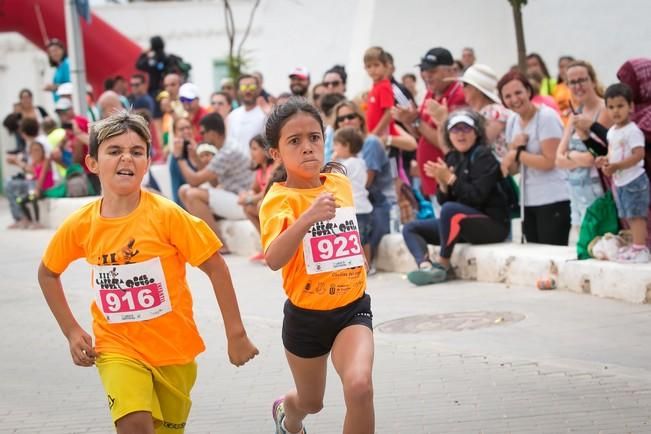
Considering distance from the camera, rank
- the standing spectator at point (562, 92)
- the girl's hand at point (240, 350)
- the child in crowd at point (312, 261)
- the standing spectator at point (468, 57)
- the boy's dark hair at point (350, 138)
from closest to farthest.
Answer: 1. the girl's hand at point (240, 350)
2. the child in crowd at point (312, 261)
3. the boy's dark hair at point (350, 138)
4. the standing spectator at point (562, 92)
5. the standing spectator at point (468, 57)

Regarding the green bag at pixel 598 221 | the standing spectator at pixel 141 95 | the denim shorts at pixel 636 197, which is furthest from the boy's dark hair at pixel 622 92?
the standing spectator at pixel 141 95

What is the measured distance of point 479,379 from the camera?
6.42m

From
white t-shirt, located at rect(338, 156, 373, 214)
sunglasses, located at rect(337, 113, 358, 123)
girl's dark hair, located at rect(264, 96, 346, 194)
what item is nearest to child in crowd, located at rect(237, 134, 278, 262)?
sunglasses, located at rect(337, 113, 358, 123)

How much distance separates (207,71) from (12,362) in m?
26.1

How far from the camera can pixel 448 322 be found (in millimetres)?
8133

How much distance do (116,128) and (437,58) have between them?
6.57 meters

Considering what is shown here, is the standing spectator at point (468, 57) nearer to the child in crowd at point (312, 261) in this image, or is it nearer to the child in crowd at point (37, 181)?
the child in crowd at point (37, 181)

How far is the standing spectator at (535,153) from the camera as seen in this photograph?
9680mm

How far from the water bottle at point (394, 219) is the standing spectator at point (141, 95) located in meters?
8.07

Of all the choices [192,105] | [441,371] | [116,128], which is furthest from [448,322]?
[192,105]

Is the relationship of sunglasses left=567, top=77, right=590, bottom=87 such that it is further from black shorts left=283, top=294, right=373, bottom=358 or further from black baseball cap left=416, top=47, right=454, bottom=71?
black shorts left=283, top=294, right=373, bottom=358

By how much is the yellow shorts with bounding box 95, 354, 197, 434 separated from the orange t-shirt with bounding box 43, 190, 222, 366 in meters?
0.05

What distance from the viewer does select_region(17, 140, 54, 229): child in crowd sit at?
17500 millimetres

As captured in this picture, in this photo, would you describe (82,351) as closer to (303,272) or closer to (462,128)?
(303,272)
